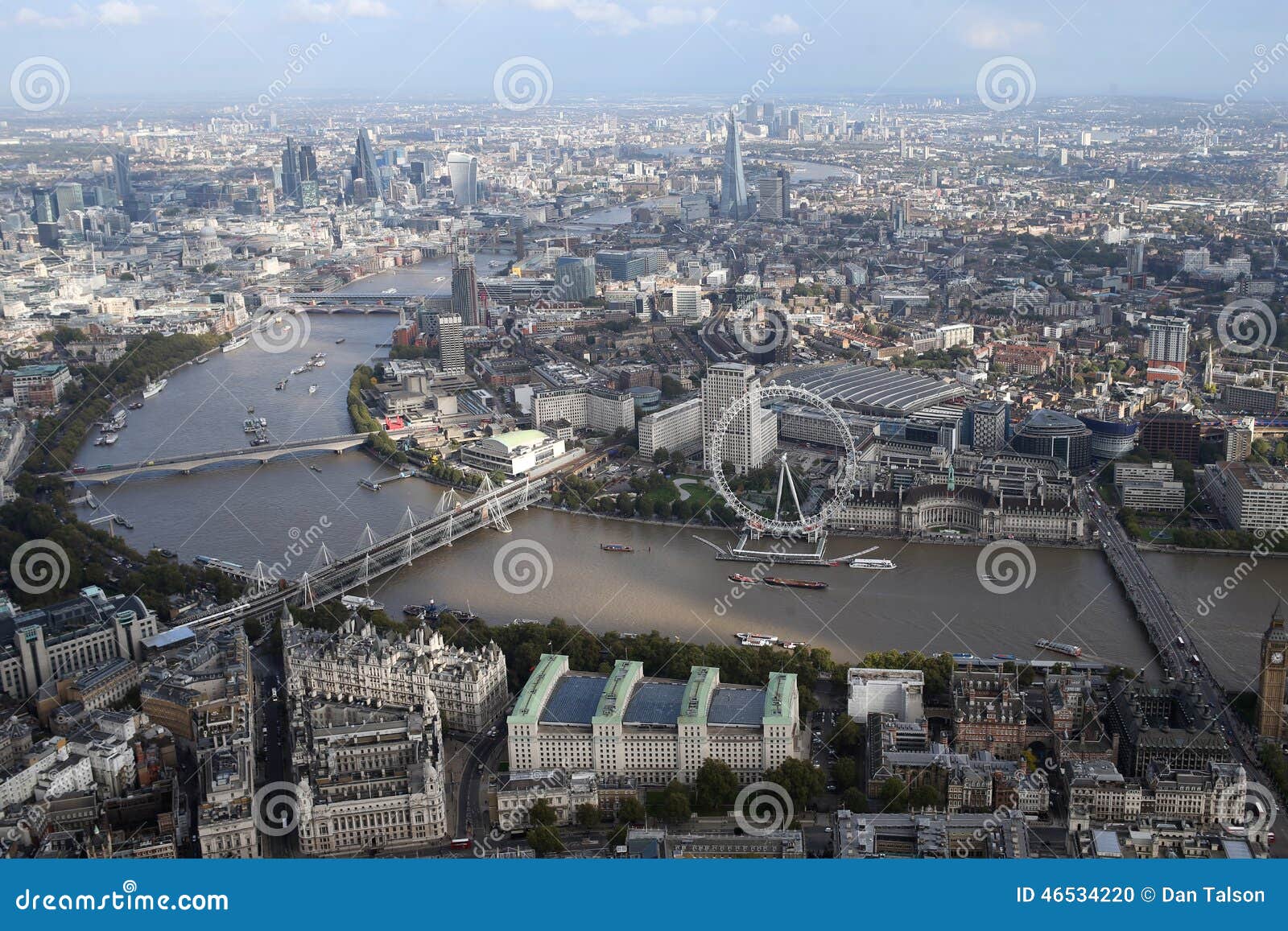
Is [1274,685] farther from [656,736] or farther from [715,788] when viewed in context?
[656,736]

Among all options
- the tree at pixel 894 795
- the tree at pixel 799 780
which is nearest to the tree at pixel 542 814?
the tree at pixel 799 780

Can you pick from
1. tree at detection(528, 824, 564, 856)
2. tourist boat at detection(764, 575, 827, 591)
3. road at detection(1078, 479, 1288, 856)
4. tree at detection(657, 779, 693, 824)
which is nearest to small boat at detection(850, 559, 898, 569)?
tourist boat at detection(764, 575, 827, 591)

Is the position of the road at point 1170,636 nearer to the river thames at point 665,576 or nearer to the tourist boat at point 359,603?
the river thames at point 665,576

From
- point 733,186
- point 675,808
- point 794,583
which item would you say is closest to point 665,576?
point 794,583

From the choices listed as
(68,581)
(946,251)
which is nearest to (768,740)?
(68,581)

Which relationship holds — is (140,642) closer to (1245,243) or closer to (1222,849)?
(1222,849)
